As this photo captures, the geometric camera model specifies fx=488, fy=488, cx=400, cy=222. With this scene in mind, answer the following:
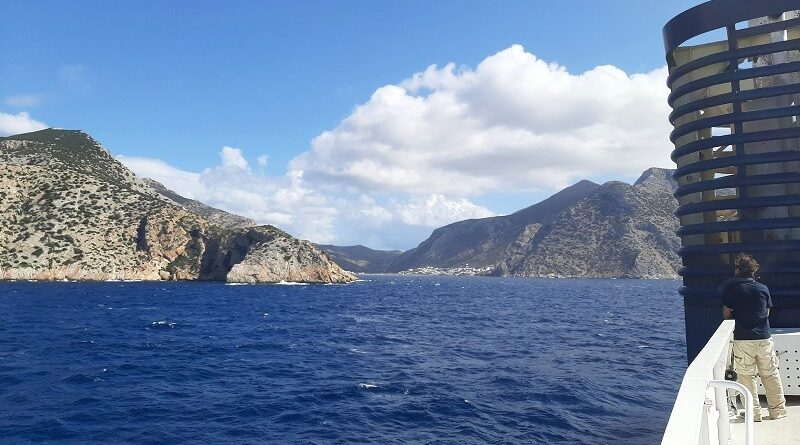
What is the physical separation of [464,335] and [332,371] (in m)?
20.4

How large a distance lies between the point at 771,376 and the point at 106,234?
17718cm

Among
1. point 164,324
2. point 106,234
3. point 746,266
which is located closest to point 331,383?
point 746,266

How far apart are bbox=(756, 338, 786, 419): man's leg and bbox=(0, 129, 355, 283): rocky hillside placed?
166 metres

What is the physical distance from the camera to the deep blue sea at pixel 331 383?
19.2 meters

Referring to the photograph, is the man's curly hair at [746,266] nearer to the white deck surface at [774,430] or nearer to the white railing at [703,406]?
the white railing at [703,406]

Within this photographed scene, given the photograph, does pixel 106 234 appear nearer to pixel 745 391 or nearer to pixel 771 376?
pixel 771 376

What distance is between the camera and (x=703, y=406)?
12.7 ft

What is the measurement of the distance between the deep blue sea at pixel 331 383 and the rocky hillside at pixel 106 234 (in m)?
108

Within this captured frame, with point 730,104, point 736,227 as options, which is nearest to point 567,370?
point 736,227

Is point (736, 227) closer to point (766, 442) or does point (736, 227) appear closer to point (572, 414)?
point (572, 414)

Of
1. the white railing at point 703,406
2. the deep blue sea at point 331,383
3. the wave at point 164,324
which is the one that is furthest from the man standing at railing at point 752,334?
the wave at point 164,324

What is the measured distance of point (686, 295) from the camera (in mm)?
23500

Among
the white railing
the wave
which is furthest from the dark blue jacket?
the wave

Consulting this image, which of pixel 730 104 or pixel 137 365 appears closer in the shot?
pixel 730 104
